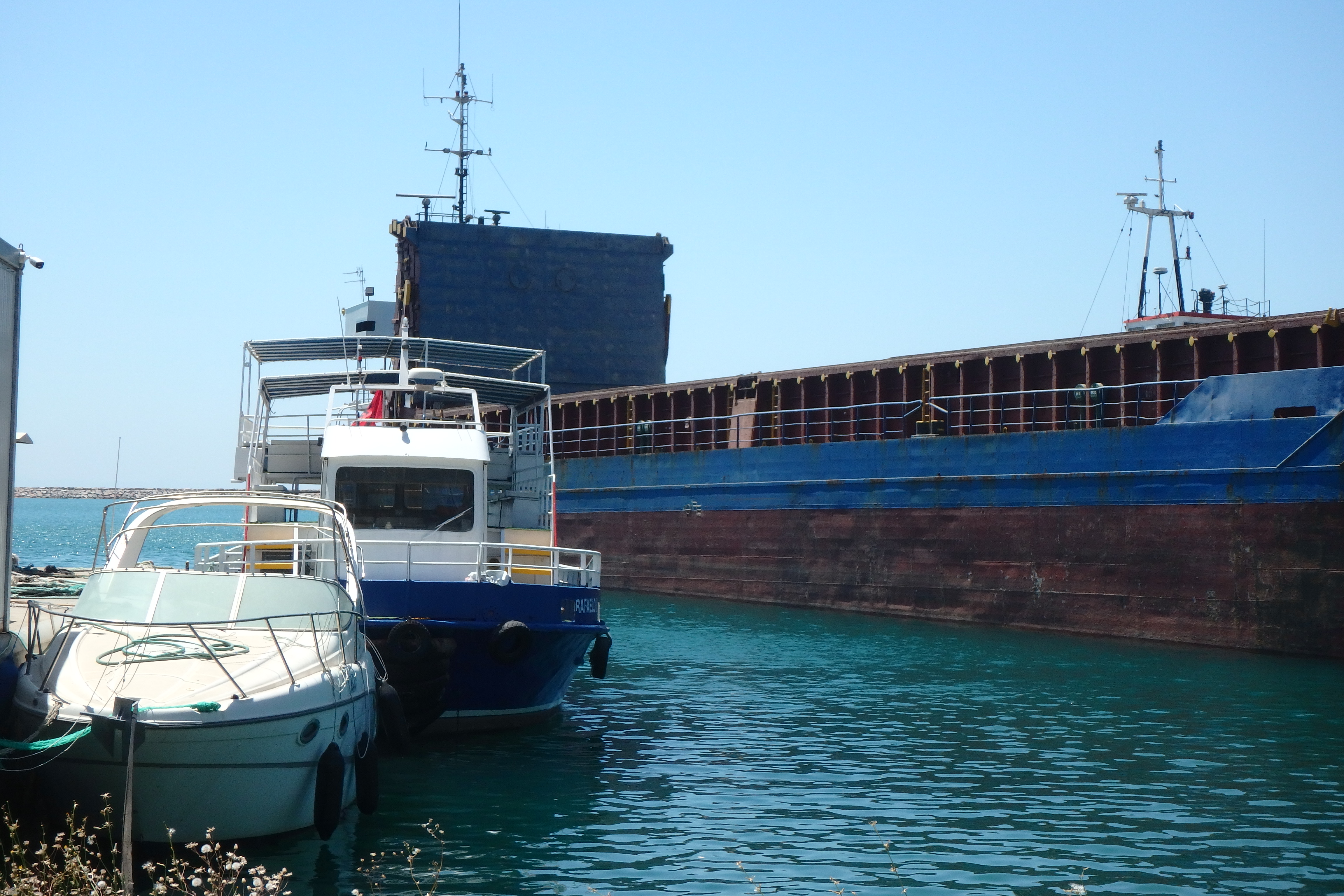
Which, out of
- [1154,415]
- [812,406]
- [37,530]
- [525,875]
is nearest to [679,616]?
[812,406]

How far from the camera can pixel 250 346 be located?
1709 centimetres

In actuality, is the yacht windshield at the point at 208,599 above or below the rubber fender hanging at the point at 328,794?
above

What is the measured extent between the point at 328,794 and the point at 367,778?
1075 mm

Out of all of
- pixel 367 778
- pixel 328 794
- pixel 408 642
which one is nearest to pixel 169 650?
pixel 328 794

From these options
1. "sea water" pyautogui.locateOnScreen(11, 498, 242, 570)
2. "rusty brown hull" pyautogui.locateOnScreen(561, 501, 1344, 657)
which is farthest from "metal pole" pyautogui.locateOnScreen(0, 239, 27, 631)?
"rusty brown hull" pyautogui.locateOnScreen(561, 501, 1344, 657)

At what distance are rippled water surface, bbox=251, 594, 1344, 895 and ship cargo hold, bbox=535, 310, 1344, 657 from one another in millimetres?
1767

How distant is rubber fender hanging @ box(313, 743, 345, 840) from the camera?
9398 millimetres

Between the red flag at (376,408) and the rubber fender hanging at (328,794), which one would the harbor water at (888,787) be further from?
the red flag at (376,408)

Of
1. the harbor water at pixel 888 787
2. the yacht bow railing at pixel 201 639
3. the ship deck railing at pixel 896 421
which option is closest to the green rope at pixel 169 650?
the yacht bow railing at pixel 201 639

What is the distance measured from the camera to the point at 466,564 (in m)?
13.6

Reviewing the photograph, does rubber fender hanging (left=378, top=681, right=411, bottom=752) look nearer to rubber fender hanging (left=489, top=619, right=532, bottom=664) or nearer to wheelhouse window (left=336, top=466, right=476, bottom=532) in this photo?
rubber fender hanging (left=489, top=619, right=532, bottom=664)

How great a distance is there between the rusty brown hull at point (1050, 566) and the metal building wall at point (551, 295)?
10.8 meters

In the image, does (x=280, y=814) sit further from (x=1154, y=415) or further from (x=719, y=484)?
(x=719, y=484)

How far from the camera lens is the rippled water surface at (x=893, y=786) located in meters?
9.47
